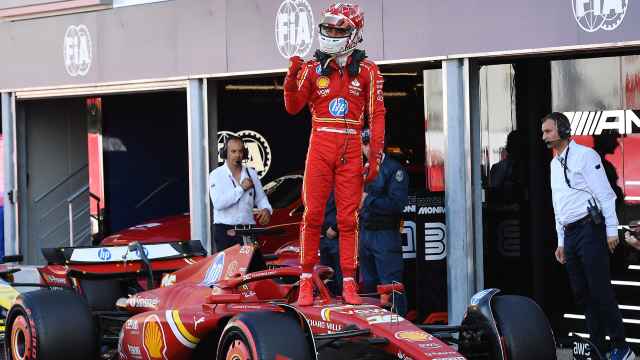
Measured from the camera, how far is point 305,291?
24.3ft

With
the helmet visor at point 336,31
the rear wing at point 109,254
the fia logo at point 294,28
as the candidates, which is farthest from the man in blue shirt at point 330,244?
the helmet visor at point 336,31

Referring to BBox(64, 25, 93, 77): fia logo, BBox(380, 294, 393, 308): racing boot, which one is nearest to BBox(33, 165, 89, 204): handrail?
BBox(64, 25, 93, 77): fia logo

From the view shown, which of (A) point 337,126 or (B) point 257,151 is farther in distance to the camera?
(B) point 257,151

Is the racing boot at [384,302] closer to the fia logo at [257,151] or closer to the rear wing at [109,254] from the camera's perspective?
the rear wing at [109,254]

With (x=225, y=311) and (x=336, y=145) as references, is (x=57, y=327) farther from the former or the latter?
(x=336, y=145)

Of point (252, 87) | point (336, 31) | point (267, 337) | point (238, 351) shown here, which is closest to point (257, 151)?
point (252, 87)

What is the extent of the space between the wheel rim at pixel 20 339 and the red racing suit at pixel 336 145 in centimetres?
204

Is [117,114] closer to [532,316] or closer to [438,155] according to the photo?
[438,155]

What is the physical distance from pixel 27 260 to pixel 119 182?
235 centimetres

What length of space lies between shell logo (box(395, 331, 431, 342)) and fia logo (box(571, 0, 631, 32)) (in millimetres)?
3492

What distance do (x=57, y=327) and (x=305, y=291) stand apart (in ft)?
5.95

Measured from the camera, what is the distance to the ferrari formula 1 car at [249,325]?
6672mm

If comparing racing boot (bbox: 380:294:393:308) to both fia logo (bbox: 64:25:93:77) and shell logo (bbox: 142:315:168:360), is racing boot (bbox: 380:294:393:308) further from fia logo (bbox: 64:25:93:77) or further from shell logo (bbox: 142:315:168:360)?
fia logo (bbox: 64:25:93:77)

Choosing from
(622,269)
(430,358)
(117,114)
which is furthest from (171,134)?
(430,358)
